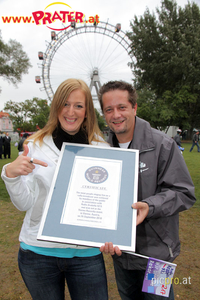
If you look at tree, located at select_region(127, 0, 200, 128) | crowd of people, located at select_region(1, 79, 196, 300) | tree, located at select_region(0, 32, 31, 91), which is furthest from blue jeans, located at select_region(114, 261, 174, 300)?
tree, located at select_region(127, 0, 200, 128)

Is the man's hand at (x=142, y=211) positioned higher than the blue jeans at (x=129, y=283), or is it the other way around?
the man's hand at (x=142, y=211)

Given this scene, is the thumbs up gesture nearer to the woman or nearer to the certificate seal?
the woman

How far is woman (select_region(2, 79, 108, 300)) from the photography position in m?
1.63

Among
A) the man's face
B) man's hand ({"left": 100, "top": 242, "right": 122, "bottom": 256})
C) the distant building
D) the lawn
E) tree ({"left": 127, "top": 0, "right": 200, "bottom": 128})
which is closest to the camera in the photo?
man's hand ({"left": 100, "top": 242, "right": 122, "bottom": 256})

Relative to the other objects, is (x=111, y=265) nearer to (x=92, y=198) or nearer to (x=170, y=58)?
(x=92, y=198)

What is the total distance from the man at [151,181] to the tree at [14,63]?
58.5ft

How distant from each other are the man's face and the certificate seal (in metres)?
0.52

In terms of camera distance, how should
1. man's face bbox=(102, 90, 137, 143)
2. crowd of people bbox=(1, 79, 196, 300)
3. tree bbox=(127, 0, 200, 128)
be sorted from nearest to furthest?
crowd of people bbox=(1, 79, 196, 300) → man's face bbox=(102, 90, 137, 143) → tree bbox=(127, 0, 200, 128)

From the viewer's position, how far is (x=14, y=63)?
59.0 ft

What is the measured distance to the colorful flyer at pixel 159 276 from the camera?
4.84ft

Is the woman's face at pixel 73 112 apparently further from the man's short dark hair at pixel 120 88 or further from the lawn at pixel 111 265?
the lawn at pixel 111 265

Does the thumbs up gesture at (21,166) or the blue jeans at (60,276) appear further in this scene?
the blue jeans at (60,276)

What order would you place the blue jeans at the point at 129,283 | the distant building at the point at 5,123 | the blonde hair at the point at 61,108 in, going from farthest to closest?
the distant building at the point at 5,123 → the blue jeans at the point at 129,283 → the blonde hair at the point at 61,108

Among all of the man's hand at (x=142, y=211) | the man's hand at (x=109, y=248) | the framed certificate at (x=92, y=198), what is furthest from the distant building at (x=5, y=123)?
the man's hand at (x=109, y=248)
